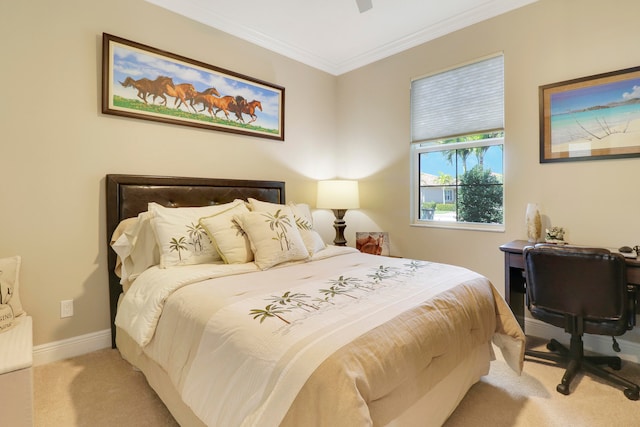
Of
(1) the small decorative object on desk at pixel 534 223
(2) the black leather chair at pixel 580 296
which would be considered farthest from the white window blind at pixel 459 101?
(2) the black leather chair at pixel 580 296

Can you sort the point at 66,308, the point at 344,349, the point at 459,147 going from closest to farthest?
the point at 344,349 → the point at 66,308 → the point at 459,147

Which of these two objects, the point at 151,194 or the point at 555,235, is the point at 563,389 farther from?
the point at 151,194

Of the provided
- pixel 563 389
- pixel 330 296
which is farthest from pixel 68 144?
pixel 563 389

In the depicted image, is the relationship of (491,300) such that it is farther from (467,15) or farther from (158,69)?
(158,69)

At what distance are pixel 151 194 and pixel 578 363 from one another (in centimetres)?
321

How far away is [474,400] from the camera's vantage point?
1.83 meters

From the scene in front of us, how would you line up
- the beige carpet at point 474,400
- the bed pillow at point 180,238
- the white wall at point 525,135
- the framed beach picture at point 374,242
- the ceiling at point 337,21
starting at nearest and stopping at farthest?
1. the beige carpet at point 474,400
2. the bed pillow at point 180,238
3. the white wall at point 525,135
4. the ceiling at point 337,21
5. the framed beach picture at point 374,242

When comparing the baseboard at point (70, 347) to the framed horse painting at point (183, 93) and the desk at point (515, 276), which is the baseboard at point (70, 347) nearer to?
the framed horse painting at point (183, 93)

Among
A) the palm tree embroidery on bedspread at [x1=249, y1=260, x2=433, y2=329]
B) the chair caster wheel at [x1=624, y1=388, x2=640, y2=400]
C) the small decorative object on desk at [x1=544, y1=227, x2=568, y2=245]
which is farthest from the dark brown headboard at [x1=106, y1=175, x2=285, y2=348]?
the chair caster wheel at [x1=624, y1=388, x2=640, y2=400]

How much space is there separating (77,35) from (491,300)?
325 cm

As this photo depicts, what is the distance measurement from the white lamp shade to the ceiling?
1.48 m

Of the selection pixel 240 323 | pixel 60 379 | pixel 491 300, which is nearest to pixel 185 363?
pixel 240 323

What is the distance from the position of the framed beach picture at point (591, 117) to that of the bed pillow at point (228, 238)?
242 cm

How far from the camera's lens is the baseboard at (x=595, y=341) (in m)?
2.29
